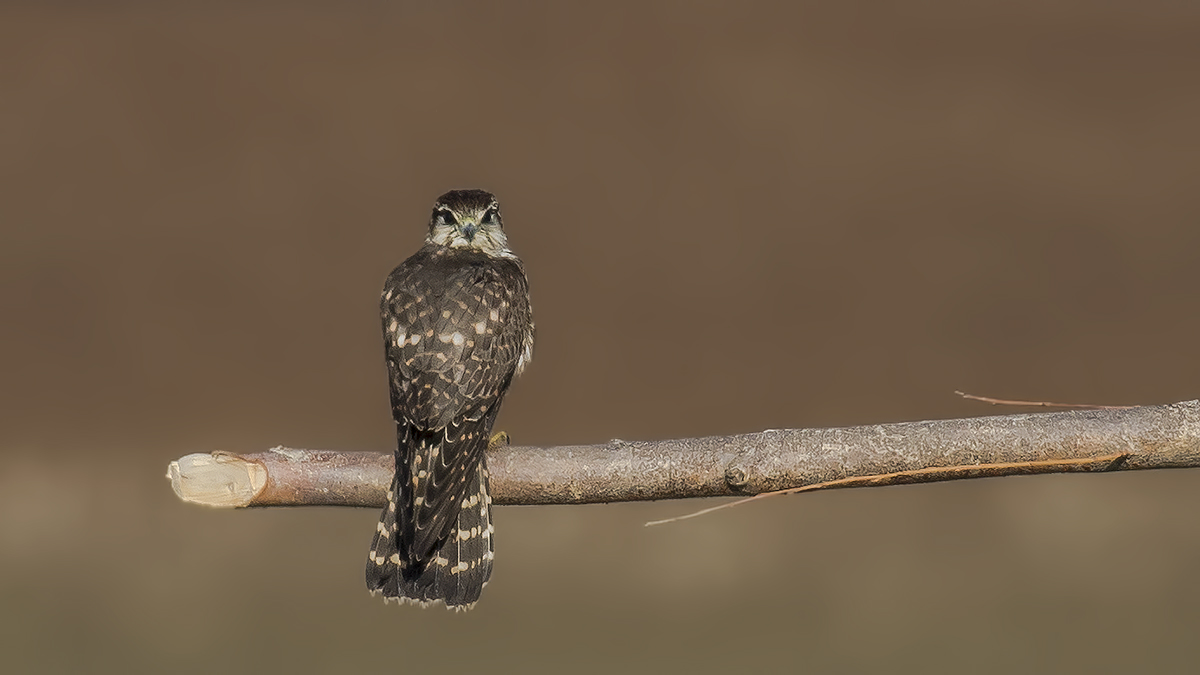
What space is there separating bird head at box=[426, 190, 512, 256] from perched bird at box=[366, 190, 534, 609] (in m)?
0.28

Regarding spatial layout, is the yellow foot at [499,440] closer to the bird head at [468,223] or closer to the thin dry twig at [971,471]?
the bird head at [468,223]

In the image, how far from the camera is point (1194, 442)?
1.95m

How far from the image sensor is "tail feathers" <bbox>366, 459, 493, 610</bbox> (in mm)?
2354

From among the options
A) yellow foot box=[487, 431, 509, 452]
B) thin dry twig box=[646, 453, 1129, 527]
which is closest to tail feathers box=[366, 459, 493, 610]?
yellow foot box=[487, 431, 509, 452]

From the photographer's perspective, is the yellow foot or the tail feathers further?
the yellow foot

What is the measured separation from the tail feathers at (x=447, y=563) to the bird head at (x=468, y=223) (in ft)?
2.32

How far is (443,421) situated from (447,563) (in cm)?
33

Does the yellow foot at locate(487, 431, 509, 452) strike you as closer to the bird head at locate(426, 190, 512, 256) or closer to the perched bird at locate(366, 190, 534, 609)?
the perched bird at locate(366, 190, 534, 609)

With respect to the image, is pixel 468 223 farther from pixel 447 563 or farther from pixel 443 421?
pixel 447 563

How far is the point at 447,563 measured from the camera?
2363 millimetres

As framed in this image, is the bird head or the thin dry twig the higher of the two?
the bird head

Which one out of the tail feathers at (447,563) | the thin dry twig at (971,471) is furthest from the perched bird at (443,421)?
the thin dry twig at (971,471)

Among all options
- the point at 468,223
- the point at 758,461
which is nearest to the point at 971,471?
the point at 758,461

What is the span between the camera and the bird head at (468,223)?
2.82m
